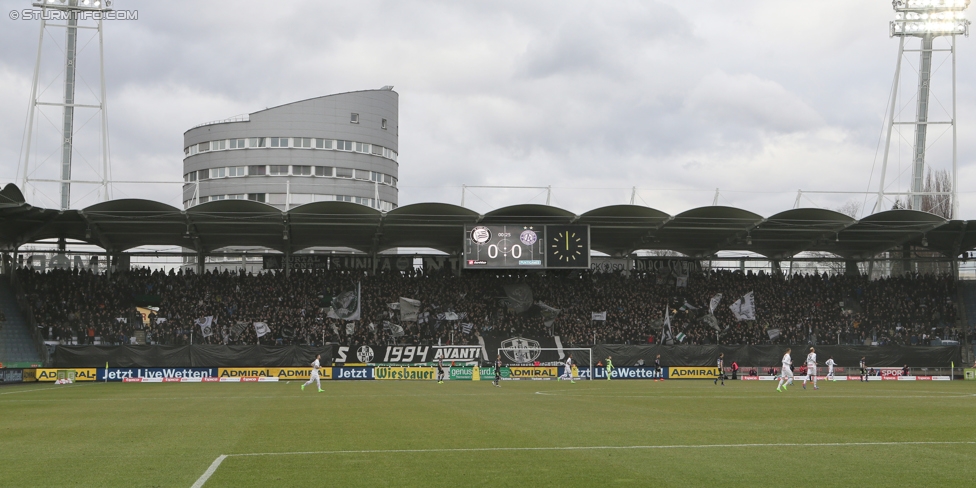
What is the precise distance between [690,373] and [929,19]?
99.1 feet

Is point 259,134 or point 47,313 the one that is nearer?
point 47,313

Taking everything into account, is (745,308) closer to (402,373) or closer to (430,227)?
(430,227)

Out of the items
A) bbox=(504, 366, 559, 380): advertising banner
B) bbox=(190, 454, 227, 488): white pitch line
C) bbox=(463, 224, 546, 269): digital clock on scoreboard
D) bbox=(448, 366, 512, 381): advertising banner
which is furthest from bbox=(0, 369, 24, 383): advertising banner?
bbox=(190, 454, 227, 488): white pitch line

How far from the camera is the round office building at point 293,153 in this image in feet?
314

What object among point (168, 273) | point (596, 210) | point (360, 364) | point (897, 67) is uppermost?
point (897, 67)

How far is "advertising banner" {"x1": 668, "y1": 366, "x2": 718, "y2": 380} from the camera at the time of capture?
5372 cm

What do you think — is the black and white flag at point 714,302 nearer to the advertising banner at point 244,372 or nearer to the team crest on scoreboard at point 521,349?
the team crest on scoreboard at point 521,349

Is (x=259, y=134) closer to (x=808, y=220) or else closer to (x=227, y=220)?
(x=227, y=220)

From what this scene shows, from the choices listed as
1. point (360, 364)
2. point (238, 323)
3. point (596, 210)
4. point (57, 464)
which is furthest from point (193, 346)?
point (57, 464)

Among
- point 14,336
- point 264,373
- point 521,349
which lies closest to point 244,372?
point 264,373

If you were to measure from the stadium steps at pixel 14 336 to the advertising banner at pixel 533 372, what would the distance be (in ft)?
92.5

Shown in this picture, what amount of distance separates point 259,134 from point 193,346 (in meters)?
49.1

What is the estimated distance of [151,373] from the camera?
50281 millimetres

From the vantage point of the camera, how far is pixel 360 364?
173 ft
